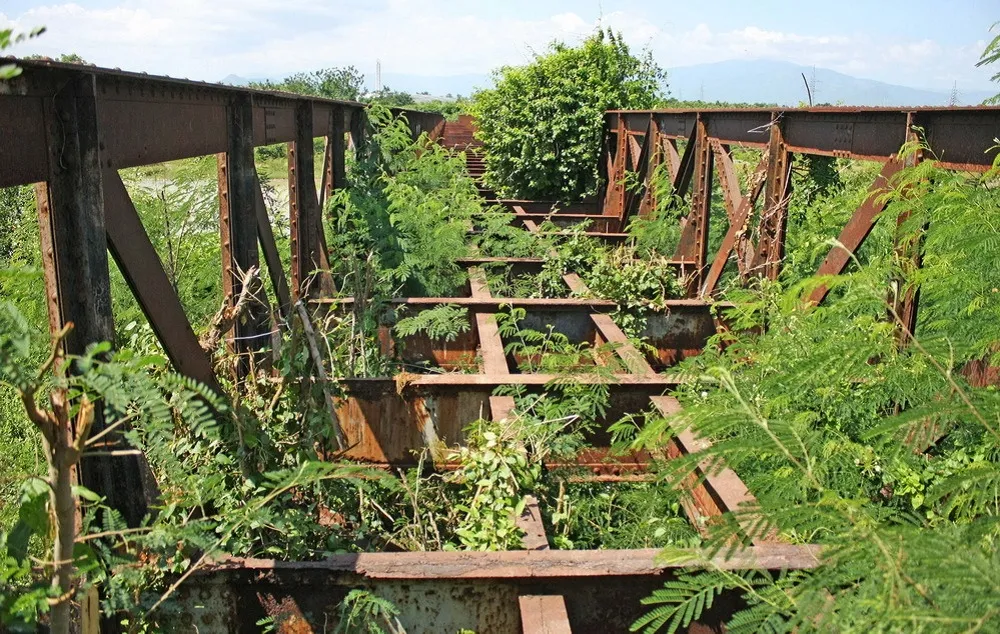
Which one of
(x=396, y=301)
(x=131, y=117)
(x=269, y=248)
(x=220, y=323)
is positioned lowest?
(x=396, y=301)

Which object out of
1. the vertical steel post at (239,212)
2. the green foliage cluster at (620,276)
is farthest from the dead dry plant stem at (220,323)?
the green foliage cluster at (620,276)

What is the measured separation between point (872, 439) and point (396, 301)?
3.53m

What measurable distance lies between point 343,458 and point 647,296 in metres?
3.17

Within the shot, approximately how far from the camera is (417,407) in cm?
484

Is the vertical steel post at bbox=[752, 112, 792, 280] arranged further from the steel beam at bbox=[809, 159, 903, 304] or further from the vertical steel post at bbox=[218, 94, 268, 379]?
the vertical steel post at bbox=[218, 94, 268, 379]

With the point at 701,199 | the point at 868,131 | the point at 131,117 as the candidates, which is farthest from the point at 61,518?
the point at 701,199

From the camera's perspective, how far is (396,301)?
6438 millimetres

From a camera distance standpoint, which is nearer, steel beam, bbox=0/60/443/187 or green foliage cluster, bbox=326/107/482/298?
steel beam, bbox=0/60/443/187

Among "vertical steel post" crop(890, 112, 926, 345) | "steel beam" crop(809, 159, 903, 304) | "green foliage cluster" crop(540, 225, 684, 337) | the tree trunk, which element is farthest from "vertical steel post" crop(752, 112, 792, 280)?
the tree trunk

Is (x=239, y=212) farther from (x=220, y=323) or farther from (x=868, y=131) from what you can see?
(x=868, y=131)

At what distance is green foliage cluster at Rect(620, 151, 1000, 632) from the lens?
5.72 feet

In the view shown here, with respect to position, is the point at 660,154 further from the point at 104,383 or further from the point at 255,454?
the point at 104,383

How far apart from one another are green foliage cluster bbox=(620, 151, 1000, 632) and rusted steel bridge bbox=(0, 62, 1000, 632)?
0.17 m

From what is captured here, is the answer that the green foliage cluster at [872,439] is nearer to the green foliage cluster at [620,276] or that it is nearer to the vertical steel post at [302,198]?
the green foliage cluster at [620,276]
